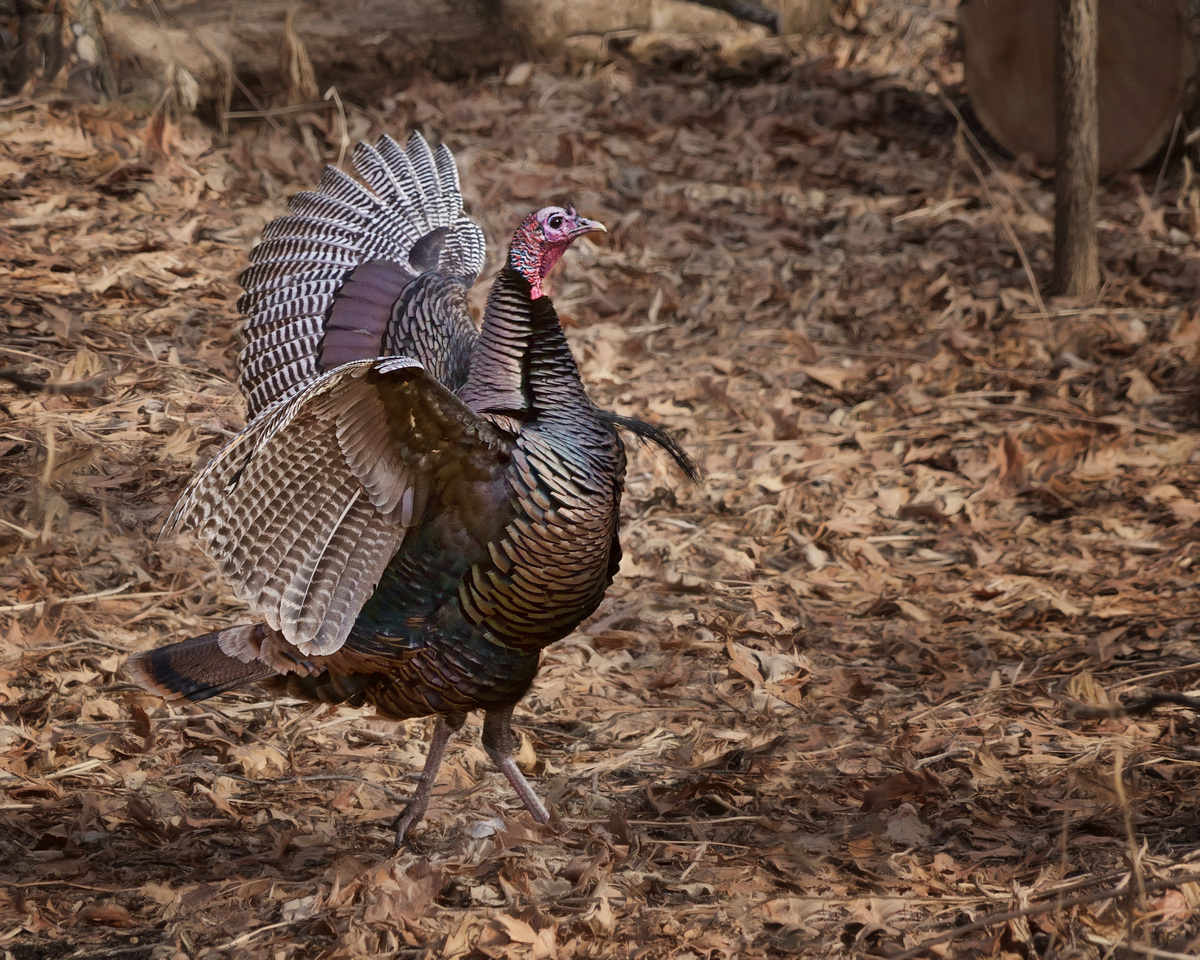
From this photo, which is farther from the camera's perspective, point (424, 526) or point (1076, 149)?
point (1076, 149)

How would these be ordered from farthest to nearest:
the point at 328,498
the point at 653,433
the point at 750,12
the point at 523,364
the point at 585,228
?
the point at 750,12 → the point at 653,433 → the point at 585,228 → the point at 523,364 → the point at 328,498

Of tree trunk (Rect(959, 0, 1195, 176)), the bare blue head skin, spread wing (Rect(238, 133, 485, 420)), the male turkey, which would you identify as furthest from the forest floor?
the bare blue head skin

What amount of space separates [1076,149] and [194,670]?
512cm

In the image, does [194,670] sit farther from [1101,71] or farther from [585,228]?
[1101,71]

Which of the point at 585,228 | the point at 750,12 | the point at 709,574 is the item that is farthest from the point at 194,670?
the point at 750,12

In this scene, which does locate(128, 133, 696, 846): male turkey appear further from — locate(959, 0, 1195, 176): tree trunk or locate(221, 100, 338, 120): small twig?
locate(959, 0, 1195, 176): tree trunk

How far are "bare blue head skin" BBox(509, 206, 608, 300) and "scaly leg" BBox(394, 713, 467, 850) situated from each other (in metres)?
1.18

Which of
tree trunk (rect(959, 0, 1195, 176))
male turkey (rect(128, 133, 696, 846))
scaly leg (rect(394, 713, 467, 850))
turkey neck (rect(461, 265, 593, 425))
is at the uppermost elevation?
tree trunk (rect(959, 0, 1195, 176))

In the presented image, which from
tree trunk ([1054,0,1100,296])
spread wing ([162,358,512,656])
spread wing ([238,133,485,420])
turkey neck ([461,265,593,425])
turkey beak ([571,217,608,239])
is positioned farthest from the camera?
tree trunk ([1054,0,1100,296])

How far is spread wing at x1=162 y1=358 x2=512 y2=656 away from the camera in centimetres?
285

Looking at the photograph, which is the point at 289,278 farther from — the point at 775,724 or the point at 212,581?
the point at 775,724

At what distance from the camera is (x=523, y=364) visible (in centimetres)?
323

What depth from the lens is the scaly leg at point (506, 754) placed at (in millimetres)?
3410

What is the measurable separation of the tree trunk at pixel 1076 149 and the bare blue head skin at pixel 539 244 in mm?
3986
